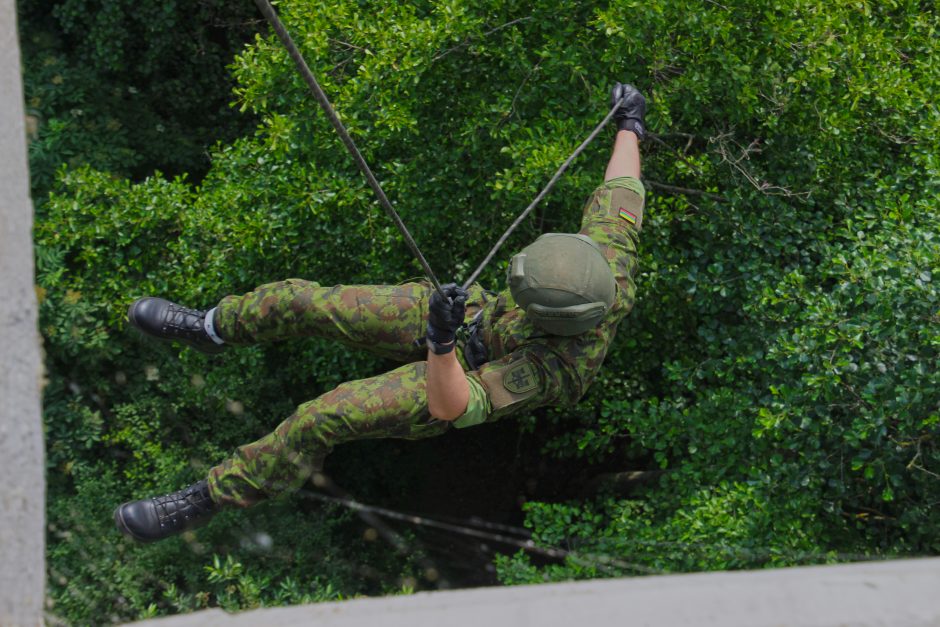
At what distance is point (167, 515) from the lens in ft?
11.3

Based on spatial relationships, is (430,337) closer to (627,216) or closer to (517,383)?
(517,383)

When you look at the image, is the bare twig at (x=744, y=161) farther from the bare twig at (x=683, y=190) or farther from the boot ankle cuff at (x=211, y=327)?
the boot ankle cuff at (x=211, y=327)

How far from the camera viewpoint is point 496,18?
3.82m

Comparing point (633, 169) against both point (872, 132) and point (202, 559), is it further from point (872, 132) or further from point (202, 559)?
point (202, 559)

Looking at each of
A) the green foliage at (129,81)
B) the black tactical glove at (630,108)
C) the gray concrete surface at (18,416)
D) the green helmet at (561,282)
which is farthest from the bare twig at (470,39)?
the green foliage at (129,81)

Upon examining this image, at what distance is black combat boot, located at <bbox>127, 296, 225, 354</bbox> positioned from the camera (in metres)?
3.56

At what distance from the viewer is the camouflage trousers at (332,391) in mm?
3154

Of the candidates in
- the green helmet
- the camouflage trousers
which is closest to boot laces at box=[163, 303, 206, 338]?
the camouflage trousers

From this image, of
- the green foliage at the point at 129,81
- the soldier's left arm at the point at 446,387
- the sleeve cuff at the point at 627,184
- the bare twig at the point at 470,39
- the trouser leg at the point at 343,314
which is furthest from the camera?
the green foliage at the point at 129,81

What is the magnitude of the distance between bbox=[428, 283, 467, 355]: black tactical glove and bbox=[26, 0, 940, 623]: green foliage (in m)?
0.95

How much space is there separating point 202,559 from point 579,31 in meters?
2.87

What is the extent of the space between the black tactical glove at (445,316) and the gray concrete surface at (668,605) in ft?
3.71

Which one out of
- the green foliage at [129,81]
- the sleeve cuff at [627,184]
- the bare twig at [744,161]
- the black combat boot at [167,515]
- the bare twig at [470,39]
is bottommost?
the black combat boot at [167,515]

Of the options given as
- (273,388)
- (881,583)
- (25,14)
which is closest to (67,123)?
(25,14)
